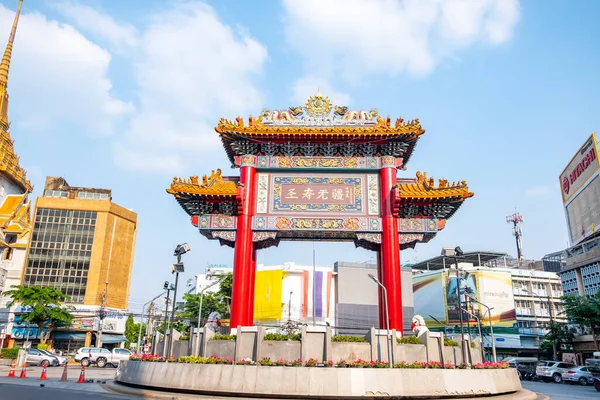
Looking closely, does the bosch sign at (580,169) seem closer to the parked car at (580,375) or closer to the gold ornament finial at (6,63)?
the parked car at (580,375)

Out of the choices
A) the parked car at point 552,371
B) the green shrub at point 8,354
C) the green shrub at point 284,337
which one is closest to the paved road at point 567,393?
the parked car at point 552,371

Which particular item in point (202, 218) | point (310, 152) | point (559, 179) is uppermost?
point (559, 179)

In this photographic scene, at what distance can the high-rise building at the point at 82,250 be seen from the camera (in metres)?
61.4

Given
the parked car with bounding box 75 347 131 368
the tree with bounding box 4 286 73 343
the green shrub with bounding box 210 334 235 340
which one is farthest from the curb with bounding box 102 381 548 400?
the tree with bounding box 4 286 73 343

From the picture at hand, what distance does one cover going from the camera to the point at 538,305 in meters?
71.5

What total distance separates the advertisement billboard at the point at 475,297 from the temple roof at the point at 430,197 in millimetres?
46270

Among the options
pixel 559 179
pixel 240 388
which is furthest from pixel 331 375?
pixel 559 179

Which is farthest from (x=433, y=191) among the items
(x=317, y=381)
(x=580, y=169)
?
(x=580, y=169)

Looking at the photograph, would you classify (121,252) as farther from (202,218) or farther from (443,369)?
(443,369)

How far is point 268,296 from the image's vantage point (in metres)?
69.6

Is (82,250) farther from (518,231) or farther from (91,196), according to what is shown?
(518,231)

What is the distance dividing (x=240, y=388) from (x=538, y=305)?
70.9 m

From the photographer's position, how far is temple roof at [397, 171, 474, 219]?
19.2 m

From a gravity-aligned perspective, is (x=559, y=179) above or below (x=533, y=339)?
above
